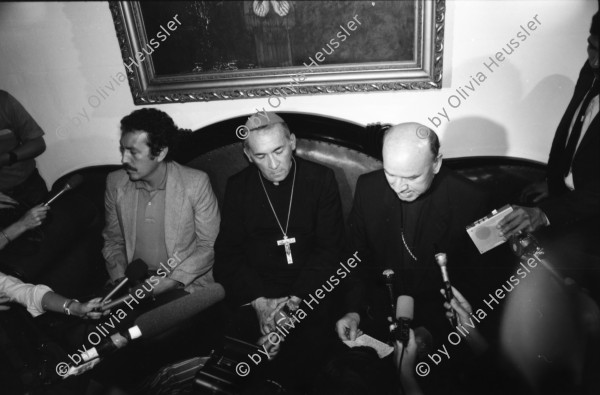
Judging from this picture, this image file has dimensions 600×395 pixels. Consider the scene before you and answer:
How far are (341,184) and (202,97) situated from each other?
139cm

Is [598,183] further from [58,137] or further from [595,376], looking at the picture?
[58,137]

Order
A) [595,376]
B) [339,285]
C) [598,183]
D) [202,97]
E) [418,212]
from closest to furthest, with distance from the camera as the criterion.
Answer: [595,376], [598,183], [418,212], [339,285], [202,97]

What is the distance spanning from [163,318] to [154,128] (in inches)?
53.9

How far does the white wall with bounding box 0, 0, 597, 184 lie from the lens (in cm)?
279

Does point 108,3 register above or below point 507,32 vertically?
above

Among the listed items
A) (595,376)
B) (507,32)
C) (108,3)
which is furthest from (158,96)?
(595,376)

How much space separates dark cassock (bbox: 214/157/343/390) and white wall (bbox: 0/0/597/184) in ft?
2.44

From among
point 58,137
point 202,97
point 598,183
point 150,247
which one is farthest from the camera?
point 58,137

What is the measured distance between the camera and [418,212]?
2537mm

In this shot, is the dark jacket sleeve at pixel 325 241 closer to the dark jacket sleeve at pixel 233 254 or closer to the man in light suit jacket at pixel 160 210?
the dark jacket sleeve at pixel 233 254

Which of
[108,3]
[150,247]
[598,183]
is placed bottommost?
[150,247]

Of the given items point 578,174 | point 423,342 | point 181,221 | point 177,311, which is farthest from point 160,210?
point 578,174

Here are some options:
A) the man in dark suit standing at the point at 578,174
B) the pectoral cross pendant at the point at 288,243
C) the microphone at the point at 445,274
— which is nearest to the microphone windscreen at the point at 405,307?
the microphone at the point at 445,274

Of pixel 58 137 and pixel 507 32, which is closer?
pixel 507 32
